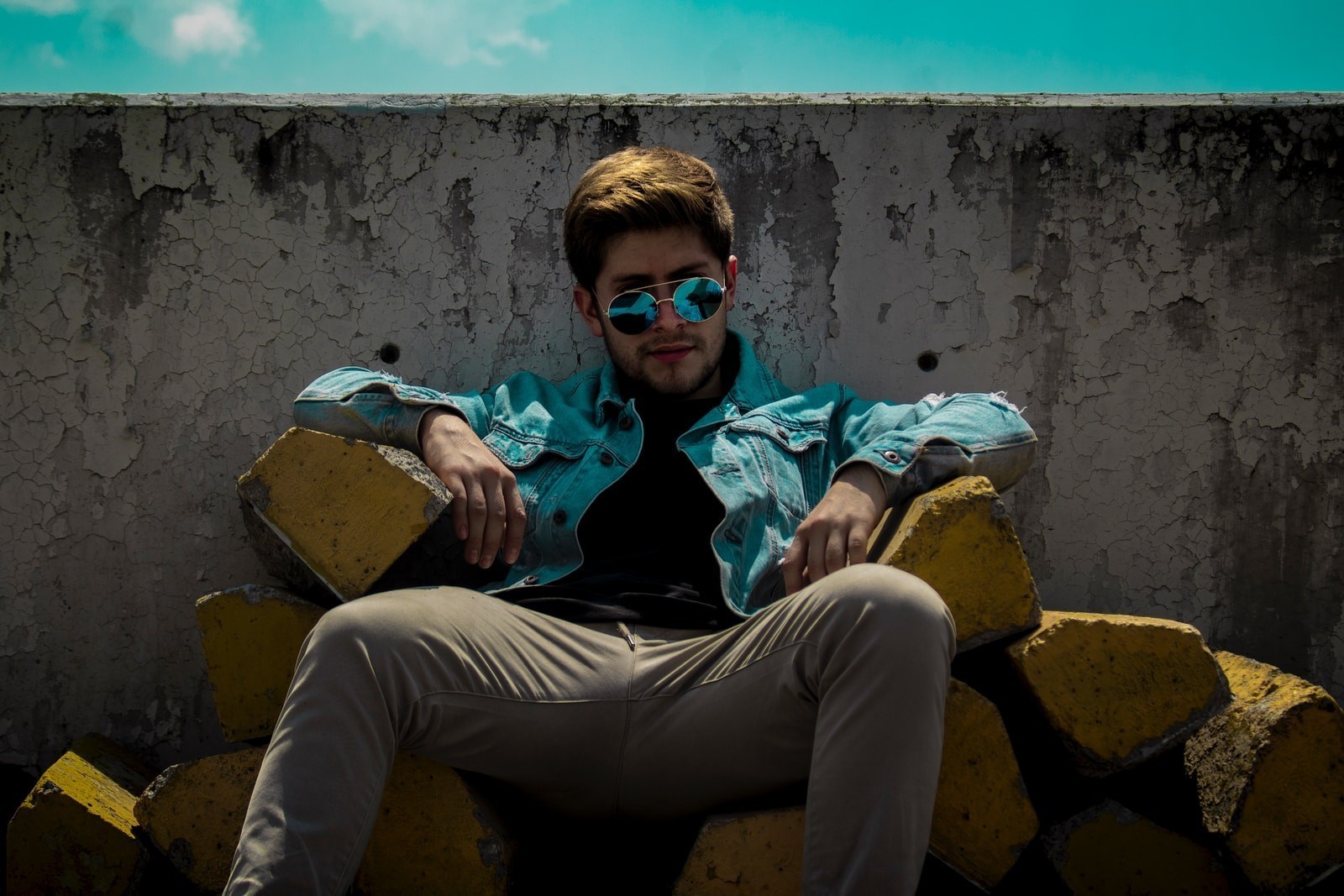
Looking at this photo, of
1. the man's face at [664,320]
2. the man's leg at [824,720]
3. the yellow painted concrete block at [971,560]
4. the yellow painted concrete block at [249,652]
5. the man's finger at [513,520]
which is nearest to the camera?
the man's leg at [824,720]

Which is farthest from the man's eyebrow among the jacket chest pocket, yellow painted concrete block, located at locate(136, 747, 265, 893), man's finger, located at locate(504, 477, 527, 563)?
yellow painted concrete block, located at locate(136, 747, 265, 893)

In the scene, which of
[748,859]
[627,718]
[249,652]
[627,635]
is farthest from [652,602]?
[249,652]

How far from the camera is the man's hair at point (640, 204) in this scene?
2.27 meters

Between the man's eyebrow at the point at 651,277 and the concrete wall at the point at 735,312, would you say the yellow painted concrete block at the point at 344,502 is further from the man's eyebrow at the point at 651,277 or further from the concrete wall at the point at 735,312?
the concrete wall at the point at 735,312

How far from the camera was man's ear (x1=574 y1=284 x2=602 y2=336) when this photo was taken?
2.47 m

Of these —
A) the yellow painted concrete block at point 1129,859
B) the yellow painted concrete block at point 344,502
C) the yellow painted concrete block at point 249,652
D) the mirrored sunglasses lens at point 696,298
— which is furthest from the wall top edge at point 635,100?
the yellow painted concrete block at point 1129,859

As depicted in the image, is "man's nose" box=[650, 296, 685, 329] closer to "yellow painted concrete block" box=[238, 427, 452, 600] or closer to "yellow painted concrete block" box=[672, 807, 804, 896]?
"yellow painted concrete block" box=[238, 427, 452, 600]

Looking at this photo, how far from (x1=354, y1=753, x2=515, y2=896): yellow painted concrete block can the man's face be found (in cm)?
102

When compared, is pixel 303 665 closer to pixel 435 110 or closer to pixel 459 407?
pixel 459 407

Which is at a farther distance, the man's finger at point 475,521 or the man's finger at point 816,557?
the man's finger at point 475,521

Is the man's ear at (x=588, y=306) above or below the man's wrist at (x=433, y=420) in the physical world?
above

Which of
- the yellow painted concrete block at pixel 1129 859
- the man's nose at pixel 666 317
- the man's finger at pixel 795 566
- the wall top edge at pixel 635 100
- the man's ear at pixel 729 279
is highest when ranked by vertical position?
the wall top edge at pixel 635 100

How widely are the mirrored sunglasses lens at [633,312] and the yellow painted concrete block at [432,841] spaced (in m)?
1.05

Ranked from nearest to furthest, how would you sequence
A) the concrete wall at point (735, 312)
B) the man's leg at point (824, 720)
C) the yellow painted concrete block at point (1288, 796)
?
the man's leg at point (824, 720) → the yellow painted concrete block at point (1288, 796) → the concrete wall at point (735, 312)
